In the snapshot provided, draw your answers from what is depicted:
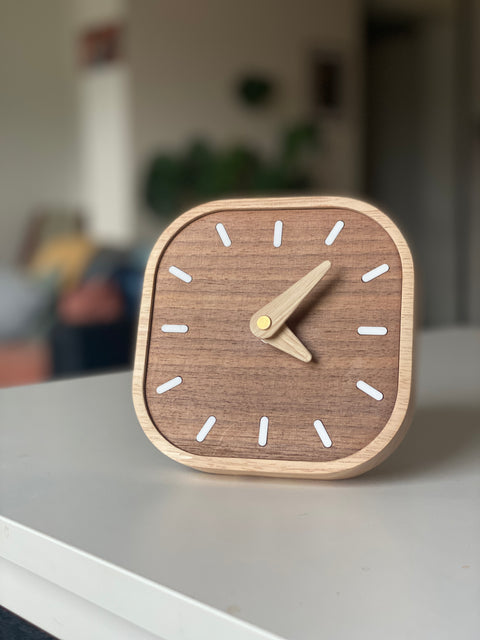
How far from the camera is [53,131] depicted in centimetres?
552

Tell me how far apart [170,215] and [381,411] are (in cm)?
480

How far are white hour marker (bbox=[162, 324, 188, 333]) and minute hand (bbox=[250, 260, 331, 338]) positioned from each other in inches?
2.4

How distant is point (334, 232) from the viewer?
0.57 metres

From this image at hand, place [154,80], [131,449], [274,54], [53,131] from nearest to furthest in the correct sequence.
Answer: [131,449] → [154,80] → [53,131] → [274,54]

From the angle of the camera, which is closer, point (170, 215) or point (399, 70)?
point (170, 215)

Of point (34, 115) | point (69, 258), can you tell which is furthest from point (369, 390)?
point (34, 115)

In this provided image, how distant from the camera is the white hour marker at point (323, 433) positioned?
0.54m

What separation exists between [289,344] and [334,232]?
0.09 metres

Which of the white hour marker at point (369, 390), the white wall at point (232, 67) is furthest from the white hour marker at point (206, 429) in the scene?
the white wall at point (232, 67)

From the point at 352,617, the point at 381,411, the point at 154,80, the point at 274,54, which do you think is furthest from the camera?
the point at 274,54

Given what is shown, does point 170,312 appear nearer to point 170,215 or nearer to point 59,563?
point 59,563

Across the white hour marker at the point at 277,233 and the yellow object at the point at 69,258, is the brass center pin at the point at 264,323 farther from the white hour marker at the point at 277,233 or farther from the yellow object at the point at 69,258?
the yellow object at the point at 69,258

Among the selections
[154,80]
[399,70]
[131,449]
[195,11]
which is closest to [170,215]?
[154,80]

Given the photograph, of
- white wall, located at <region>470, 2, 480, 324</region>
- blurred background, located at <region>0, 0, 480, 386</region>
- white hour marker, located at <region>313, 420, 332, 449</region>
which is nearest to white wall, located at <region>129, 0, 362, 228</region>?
blurred background, located at <region>0, 0, 480, 386</region>
